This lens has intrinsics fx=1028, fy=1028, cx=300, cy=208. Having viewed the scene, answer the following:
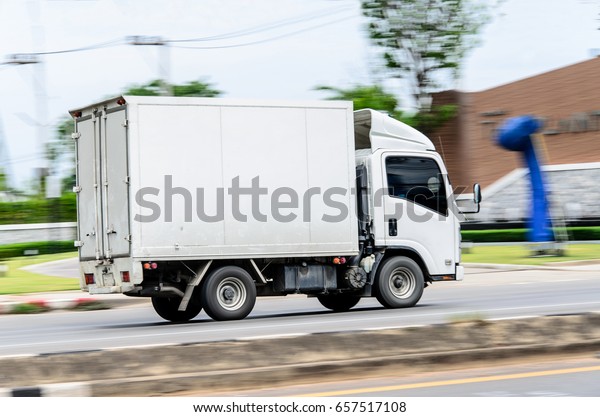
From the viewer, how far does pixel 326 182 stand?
15.4 meters

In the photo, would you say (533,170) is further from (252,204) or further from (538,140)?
(252,204)

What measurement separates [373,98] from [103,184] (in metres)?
29.7

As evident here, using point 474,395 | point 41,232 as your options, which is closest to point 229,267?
point 474,395

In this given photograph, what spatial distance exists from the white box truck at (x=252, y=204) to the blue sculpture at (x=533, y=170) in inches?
572

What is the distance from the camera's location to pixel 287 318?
50.9 feet

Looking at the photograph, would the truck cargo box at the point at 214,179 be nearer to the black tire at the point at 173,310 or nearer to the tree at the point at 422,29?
the black tire at the point at 173,310

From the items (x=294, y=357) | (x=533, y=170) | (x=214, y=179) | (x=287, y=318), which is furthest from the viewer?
(x=533, y=170)

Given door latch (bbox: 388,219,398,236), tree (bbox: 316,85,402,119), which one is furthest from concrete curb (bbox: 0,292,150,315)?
tree (bbox: 316,85,402,119)

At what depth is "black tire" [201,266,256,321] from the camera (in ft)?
47.9

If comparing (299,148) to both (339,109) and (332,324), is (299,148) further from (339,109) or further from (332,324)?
(332,324)

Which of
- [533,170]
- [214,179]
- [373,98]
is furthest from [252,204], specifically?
[373,98]

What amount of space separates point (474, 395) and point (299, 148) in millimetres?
8022

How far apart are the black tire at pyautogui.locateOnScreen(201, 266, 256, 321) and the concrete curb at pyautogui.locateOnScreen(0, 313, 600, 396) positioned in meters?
5.52

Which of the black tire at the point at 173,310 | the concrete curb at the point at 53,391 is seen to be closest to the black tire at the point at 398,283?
the black tire at the point at 173,310
